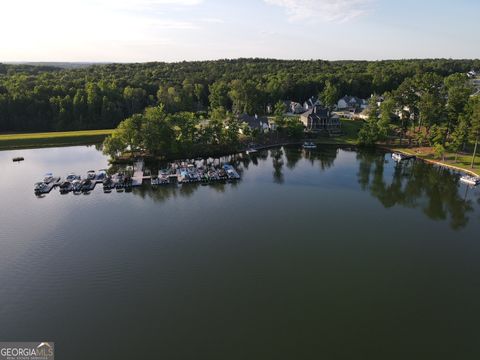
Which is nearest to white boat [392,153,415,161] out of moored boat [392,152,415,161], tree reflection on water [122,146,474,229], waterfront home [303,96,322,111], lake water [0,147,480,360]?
moored boat [392,152,415,161]

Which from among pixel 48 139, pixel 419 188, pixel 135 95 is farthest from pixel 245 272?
pixel 135 95

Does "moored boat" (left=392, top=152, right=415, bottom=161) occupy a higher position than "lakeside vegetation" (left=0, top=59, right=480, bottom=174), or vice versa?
"lakeside vegetation" (left=0, top=59, right=480, bottom=174)

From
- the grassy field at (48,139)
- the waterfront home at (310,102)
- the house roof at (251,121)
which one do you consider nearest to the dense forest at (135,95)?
the waterfront home at (310,102)

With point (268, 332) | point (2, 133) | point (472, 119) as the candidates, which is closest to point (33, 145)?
point (2, 133)

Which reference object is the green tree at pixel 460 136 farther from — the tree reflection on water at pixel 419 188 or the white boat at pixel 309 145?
the white boat at pixel 309 145

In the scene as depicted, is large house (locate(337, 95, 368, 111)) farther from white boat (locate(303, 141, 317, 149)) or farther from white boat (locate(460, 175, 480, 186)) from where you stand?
white boat (locate(460, 175, 480, 186))
